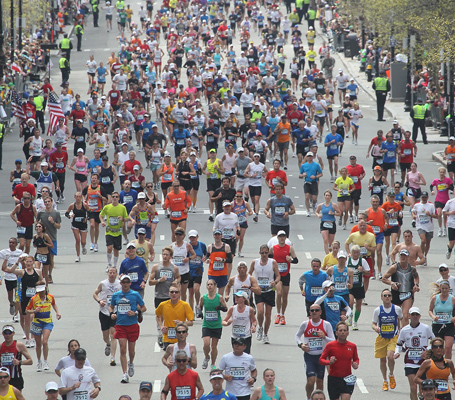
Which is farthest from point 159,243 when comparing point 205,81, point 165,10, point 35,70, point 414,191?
point 165,10

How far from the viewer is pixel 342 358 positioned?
1273 centimetres

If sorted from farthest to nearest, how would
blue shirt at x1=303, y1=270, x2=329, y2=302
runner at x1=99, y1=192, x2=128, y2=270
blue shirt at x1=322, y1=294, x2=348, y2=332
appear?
1. runner at x1=99, y1=192, x2=128, y2=270
2. blue shirt at x1=303, y1=270, x2=329, y2=302
3. blue shirt at x1=322, y1=294, x2=348, y2=332

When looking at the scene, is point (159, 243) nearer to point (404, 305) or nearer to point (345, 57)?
point (404, 305)

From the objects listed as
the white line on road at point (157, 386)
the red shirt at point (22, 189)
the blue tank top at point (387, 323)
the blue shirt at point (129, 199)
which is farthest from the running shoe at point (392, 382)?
the red shirt at point (22, 189)

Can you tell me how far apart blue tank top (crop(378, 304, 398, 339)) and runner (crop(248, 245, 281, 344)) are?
2114 millimetres

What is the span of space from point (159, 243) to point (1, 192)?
708 cm

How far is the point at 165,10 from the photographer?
6244cm

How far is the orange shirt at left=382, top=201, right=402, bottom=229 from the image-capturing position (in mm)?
20609

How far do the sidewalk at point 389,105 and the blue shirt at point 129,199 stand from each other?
15.7m

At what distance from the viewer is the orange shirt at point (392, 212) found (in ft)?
67.6

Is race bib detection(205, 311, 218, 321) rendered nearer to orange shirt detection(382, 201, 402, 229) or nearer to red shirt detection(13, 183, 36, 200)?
orange shirt detection(382, 201, 402, 229)

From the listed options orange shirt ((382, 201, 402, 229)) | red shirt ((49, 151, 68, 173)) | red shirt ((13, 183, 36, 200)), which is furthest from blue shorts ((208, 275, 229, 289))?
red shirt ((49, 151, 68, 173))

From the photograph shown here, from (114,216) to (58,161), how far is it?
6382mm

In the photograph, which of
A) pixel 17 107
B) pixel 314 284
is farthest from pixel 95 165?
pixel 314 284
